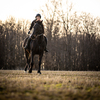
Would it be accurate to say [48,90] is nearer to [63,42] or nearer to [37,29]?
[37,29]

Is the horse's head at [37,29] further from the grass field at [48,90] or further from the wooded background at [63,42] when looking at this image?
the wooded background at [63,42]

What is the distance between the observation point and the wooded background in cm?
2726

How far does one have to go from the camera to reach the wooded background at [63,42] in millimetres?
27259

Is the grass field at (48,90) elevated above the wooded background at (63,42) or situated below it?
below

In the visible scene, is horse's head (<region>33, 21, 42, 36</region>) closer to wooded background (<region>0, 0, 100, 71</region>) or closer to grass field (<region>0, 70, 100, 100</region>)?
grass field (<region>0, 70, 100, 100</region>)

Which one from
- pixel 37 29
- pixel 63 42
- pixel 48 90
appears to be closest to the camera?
pixel 48 90

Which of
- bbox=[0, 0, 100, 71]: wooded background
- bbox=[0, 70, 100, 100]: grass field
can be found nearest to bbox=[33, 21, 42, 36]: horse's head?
bbox=[0, 70, 100, 100]: grass field

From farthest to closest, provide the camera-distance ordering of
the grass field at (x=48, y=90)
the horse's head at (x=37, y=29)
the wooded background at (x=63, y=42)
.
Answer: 1. the wooded background at (x=63, y=42)
2. the horse's head at (x=37, y=29)
3. the grass field at (x=48, y=90)

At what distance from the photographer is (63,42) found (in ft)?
94.8

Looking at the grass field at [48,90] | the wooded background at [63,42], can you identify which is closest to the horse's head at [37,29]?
the grass field at [48,90]

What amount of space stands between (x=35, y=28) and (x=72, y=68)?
62.0ft

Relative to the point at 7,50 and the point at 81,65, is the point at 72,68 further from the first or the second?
the point at 7,50

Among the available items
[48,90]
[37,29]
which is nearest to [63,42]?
[37,29]

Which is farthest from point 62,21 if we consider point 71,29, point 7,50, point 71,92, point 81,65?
point 71,92
